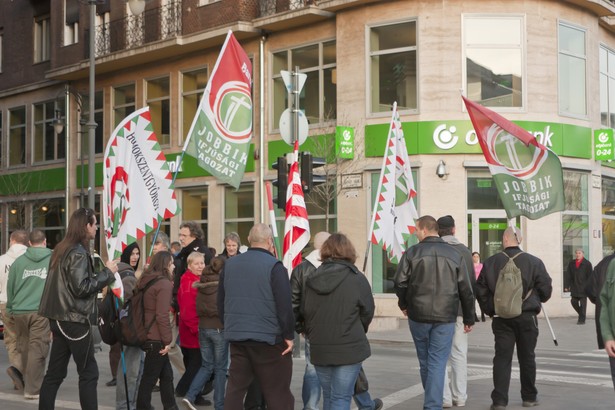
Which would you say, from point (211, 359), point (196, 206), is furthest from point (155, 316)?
point (196, 206)

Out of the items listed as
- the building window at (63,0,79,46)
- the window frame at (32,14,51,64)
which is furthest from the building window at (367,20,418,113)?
the window frame at (32,14,51,64)

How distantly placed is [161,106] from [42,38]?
28.9ft

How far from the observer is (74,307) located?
8.88m

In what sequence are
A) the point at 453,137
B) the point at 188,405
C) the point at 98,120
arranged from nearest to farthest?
the point at 188,405, the point at 453,137, the point at 98,120

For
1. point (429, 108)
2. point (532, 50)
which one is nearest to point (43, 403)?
point (429, 108)

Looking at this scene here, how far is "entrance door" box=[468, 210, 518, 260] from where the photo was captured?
992 inches

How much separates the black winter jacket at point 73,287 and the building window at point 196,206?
2180 centimetres

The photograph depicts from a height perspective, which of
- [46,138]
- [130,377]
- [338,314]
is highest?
[46,138]

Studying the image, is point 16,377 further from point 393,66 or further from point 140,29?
point 140,29

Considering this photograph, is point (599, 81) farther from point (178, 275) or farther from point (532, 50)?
point (178, 275)

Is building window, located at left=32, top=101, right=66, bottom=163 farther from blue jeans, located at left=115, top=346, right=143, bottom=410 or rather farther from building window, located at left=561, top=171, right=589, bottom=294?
blue jeans, located at left=115, top=346, right=143, bottom=410

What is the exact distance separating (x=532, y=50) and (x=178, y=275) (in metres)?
16.0

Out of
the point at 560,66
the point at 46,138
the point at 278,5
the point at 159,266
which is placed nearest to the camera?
the point at 159,266

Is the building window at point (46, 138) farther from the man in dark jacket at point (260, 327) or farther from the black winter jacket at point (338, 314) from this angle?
the black winter jacket at point (338, 314)
